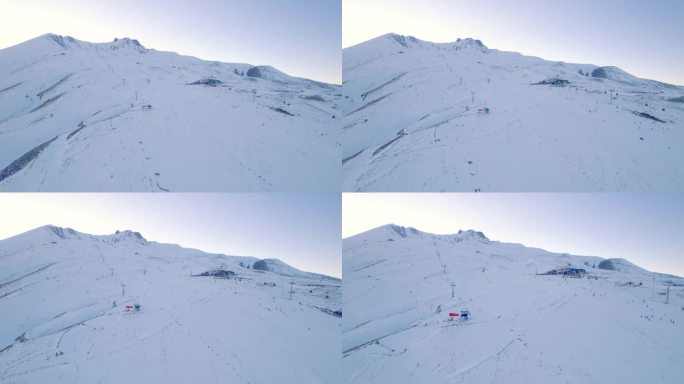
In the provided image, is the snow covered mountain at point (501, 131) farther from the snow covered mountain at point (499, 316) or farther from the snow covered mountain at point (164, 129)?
the snow covered mountain at point (499, 316)

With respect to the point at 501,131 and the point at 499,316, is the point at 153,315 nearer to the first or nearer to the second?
the point at 499,316

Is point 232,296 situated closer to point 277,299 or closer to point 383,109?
point 277,299

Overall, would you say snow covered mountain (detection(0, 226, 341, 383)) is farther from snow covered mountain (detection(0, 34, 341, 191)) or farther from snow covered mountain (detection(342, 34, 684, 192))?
snow covered mountain (detection(342, 34, 684, 192))

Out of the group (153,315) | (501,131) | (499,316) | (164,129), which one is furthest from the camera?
(164,129)

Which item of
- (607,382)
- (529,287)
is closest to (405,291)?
(529,287)

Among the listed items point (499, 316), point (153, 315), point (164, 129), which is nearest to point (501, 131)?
point (499, 316)

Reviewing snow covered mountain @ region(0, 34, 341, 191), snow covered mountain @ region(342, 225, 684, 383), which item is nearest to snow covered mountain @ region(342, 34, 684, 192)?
snow covered mountain @ region(0, 34, 341, 191)

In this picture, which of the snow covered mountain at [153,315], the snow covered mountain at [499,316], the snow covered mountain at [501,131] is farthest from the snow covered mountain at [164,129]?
the snow covered mountain at [499,316]
